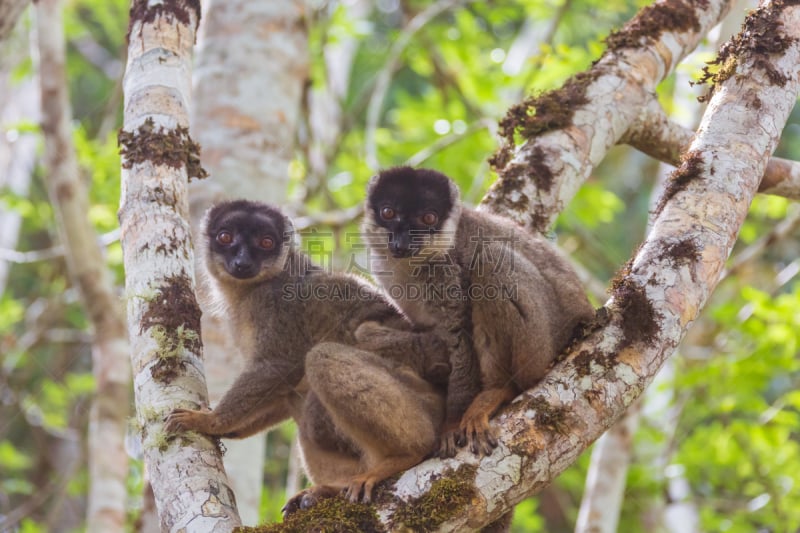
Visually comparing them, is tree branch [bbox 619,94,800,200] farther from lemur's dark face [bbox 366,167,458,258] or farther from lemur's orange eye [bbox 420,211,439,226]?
lemur's orange eye [bbox 420,211,439,226]

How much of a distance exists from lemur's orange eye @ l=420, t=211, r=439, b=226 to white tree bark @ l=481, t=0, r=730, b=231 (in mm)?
455

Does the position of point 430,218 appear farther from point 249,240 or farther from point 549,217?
point 249,240

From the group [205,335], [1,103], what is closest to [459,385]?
[205,335]

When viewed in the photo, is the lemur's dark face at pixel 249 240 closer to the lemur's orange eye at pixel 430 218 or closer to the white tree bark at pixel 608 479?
the lemur's orange eye at pixel 430 218

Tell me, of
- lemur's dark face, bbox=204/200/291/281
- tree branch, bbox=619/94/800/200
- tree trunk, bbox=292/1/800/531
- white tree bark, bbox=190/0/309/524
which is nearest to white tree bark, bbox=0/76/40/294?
white tree bark, bbox=190/0/309/524

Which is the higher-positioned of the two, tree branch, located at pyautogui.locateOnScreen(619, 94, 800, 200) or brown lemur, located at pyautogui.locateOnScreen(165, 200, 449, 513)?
tree branch, located at pyautogui.locateOnScreen(619, 94, 800, 200)

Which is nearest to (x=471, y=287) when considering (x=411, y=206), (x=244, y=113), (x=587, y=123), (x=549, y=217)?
(x=411, y=206)

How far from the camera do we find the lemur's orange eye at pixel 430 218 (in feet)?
19.4

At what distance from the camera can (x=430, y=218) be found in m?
5.93

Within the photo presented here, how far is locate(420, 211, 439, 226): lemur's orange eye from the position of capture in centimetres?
591

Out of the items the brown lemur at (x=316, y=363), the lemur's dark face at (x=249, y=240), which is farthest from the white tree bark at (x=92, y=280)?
the lemur's dark face at (x=249, y=240)

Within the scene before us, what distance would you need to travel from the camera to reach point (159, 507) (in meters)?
3.85

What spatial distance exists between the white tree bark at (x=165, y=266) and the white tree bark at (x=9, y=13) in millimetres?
2067

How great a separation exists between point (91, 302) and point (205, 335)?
10.4ft
